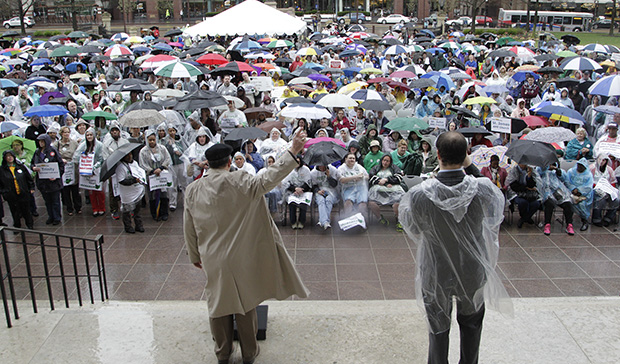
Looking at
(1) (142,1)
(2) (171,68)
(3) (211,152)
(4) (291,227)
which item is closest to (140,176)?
(4) (291,227)

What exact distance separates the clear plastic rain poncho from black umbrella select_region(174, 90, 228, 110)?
8134 millimetres

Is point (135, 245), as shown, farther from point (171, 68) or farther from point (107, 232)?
point (171, 68)

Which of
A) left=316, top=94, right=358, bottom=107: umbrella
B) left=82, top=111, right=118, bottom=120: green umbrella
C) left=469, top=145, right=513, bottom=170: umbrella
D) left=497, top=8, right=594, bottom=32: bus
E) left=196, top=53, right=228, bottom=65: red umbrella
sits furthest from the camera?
left=497, top=8, right=594, bottom=32: bus

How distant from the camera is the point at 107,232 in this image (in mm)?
9422

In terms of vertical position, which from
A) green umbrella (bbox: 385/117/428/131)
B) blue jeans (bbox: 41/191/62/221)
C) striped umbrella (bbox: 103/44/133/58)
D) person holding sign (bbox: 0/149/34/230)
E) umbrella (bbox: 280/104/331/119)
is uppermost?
striped umbrella (bbox: 103/44/133/58)

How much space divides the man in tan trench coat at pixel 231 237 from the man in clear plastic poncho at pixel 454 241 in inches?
46.0

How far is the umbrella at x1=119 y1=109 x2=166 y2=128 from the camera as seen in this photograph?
10414mm

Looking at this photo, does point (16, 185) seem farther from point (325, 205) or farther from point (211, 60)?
point (211, 60)

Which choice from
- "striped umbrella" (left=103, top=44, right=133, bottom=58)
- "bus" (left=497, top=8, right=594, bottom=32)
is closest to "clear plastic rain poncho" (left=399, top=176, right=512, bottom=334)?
→ "striped umbrella" (left=103, top=44, right=133, bottom=58)

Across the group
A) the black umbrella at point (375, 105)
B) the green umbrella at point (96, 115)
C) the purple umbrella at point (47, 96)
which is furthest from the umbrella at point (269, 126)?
the purple umbrella at point (47, 96)

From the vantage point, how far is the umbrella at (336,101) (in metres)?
12.5

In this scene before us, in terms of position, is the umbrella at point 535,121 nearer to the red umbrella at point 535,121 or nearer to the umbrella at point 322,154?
the red umbrella at point 535,121

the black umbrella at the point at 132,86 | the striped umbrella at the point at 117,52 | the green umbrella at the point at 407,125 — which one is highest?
the striped umbrella at the point at 117,52

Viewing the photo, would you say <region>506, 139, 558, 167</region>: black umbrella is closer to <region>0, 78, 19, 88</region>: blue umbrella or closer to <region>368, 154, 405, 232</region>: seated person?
<region>368, 154, 405, 232</region>: seated person
